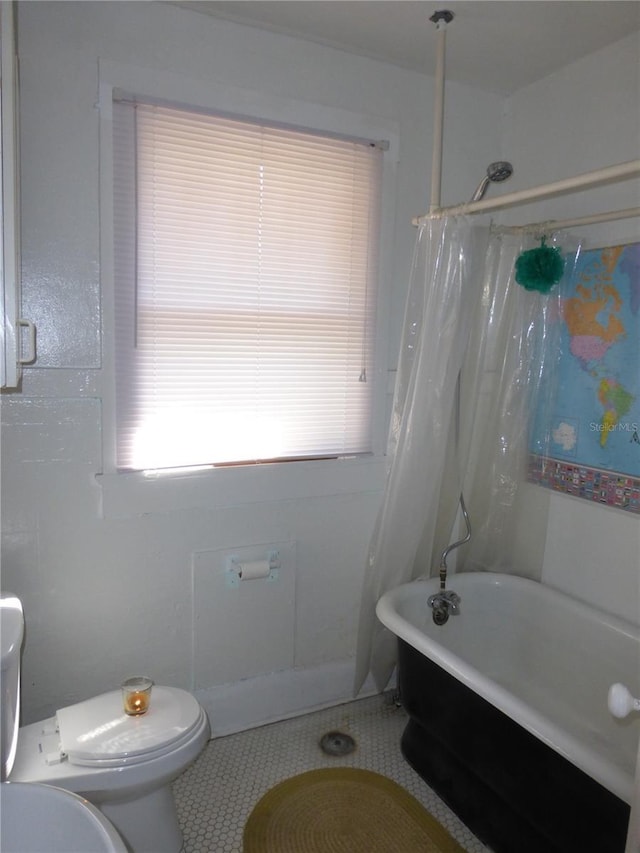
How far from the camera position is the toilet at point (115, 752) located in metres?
1.49

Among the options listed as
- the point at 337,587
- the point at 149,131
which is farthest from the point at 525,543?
the point at 149,131

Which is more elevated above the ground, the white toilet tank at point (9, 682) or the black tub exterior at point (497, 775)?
the white toilet tank at point (9, 682)

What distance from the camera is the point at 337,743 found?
7.21 feet

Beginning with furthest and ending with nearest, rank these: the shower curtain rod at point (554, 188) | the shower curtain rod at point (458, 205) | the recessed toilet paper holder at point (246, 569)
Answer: the recessed toilet paper holder at point (246, 569)
the shower curtain rod at point (458, 205)
the shower curtain rod at point (554, 188)

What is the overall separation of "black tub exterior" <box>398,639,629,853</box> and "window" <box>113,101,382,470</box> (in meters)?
0.94

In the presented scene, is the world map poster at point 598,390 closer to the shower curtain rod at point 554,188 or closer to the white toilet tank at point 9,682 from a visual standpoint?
the shower curtain rod at point 554,188

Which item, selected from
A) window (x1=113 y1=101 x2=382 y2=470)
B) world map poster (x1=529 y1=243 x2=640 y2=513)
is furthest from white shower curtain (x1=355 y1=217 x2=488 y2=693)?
world map poster (x1=529 y1=243 x2=640 y2=513)

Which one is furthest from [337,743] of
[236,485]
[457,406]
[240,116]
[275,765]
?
[240,116]

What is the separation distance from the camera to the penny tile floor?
1.81 metres

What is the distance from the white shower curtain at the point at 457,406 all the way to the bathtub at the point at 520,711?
0.17 m

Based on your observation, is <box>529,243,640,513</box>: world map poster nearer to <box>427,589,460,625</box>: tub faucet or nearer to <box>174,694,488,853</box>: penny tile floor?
<box>427,589,460,625</box>: tub faucet

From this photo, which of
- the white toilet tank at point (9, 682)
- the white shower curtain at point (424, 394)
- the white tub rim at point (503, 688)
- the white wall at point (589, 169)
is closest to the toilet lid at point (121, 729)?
the white toilet tank at point (9, 682)

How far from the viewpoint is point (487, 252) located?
2121mm

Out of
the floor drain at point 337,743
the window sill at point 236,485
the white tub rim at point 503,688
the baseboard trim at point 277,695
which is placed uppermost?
the window sill at point 236,485
